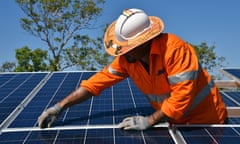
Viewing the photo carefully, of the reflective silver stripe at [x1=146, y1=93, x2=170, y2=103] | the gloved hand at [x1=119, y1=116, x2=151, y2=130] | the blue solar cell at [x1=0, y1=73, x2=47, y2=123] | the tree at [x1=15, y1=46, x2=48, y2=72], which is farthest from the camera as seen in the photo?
the tree at [x1=15, y1=46, x2=48, y2=72]

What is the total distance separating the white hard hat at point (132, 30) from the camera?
3787mm

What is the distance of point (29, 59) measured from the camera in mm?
24250

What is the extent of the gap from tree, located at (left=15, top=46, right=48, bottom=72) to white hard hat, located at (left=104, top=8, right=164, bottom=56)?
20939 mm

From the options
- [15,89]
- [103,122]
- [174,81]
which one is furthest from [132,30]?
[15,89]

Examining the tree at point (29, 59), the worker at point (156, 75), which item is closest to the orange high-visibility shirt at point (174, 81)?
the worker at point (156, 75)

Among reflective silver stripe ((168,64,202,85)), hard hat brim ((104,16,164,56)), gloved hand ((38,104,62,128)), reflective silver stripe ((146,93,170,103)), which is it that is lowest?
gloved hand ((38,104,62,128))

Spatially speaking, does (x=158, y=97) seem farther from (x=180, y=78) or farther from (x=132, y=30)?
(x=132, y=30)

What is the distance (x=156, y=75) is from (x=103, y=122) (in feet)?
3.18

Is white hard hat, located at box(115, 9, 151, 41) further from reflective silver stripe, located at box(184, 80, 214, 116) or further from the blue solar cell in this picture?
the blue solar cell

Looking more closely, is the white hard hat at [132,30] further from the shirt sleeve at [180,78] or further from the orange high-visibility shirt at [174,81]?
the shirt sleeve at [180,78]

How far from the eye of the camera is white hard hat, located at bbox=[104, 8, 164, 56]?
3.79m

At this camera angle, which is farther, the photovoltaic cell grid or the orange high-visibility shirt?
the photovoltaic cell grid

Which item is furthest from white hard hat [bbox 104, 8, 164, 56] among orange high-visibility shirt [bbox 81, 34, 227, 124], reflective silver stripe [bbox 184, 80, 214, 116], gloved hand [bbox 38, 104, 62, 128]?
gloved hand [bbox 38, 104, 62, 128]

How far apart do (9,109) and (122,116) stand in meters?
1.64
